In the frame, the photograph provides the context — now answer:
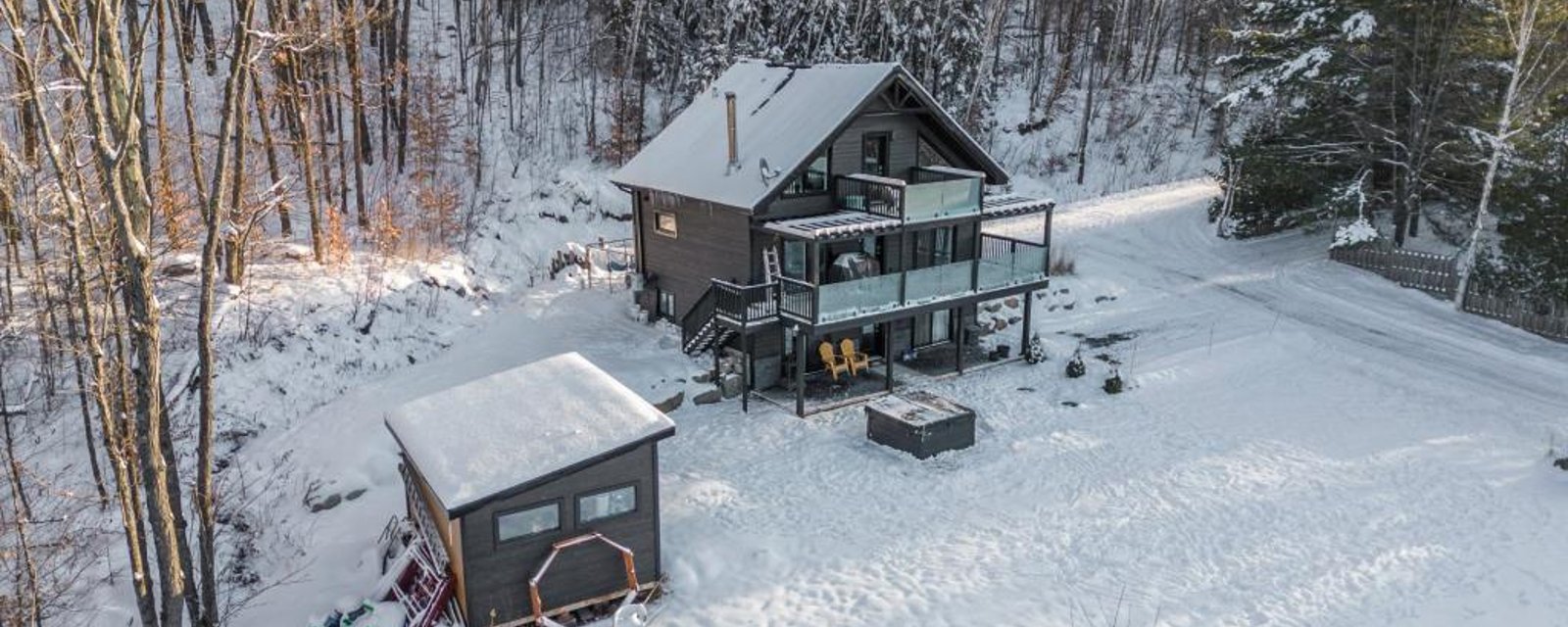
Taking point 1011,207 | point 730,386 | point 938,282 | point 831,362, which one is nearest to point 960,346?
point 938,282

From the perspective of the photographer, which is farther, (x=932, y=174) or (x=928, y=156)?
(x=928, y=156)

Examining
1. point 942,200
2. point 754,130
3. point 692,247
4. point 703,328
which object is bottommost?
point 703,328

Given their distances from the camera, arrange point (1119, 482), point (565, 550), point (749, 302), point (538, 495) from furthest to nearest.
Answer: point (749, 302), point (1119, 482), point (565, 550), point (538, 495)

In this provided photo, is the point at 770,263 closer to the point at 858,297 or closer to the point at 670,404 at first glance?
the point at 858,297

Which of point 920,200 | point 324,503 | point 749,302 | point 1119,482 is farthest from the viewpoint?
point 920,200

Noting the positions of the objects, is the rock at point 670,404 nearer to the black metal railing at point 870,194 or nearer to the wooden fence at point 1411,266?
the black metal railing at point 870,194

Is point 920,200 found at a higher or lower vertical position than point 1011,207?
higher

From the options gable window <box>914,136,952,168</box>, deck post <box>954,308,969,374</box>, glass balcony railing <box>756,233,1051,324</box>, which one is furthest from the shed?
gable window <box>914,136,952,168</box>
